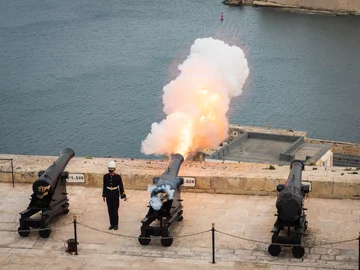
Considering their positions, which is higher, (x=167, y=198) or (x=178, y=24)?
(x=167, y=198)

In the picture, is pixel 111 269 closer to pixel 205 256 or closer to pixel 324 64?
pixel 205 256

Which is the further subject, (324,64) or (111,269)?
(324,64)

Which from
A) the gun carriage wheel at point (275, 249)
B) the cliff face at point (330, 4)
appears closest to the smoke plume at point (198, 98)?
the gun carriage wheel at point (275, 249)

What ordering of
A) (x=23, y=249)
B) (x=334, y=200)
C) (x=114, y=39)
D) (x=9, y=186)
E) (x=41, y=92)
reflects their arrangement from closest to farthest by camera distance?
(x=23, y=249), (x=334, y=200), (x=9, y=186), (x=41, y=92), (x=114, y=39)

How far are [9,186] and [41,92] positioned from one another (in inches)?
2620

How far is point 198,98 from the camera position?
2608cm

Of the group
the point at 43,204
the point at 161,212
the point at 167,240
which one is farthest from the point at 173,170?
the point at 43,204

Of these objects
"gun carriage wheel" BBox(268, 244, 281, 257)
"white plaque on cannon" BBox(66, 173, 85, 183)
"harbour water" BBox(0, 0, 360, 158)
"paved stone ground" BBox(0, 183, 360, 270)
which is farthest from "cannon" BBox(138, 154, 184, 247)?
"harbour water" BBox(0, 0, 360, 158)

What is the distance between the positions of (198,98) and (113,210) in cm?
910

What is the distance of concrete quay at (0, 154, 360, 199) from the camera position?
62.7ft

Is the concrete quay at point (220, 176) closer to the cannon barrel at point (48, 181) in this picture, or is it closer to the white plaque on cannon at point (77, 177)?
the white plaque on cannon at point (77, 177)

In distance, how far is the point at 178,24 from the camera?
121 m

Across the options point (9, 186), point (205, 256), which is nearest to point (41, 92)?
point (9, 186)

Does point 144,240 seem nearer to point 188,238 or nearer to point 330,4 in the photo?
point 188,238
